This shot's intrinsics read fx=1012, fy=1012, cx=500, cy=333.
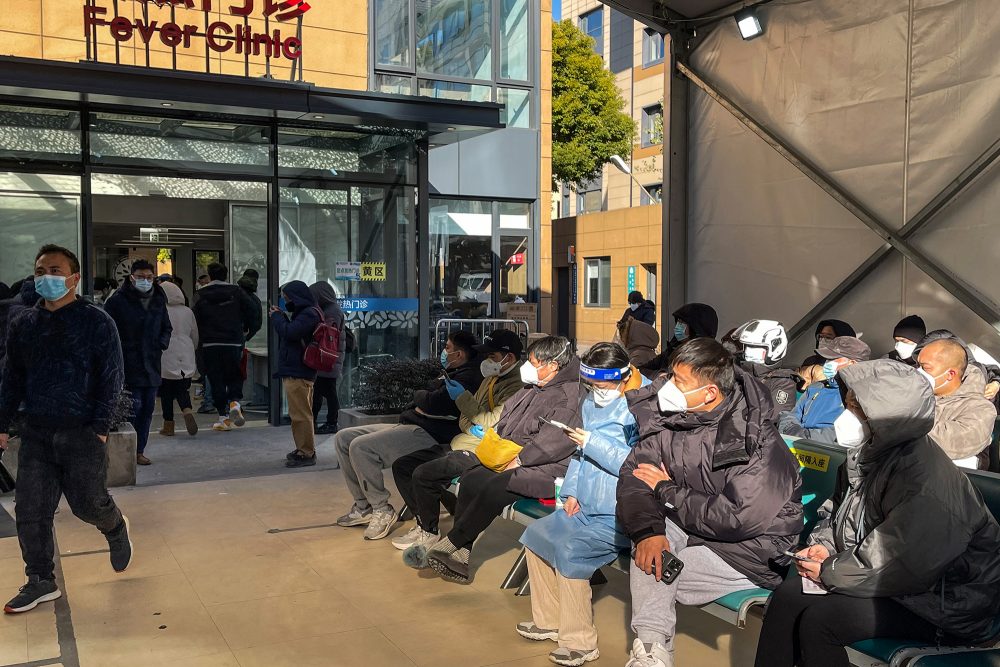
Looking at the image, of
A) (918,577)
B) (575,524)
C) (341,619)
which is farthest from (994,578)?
(341,619)

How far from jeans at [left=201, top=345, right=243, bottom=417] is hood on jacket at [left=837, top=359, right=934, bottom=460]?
9378 mm

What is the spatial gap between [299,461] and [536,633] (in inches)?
199

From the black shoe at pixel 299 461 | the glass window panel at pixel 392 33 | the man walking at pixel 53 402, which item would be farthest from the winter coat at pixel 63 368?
the glass window panel at pixel 392 33

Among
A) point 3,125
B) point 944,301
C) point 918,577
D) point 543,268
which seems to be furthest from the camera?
point 543,268

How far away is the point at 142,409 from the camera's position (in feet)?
31.8

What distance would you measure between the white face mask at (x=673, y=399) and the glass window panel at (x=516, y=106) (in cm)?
1373

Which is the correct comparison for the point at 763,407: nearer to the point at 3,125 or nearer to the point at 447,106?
the point at 447,106

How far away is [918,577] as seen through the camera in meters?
3.37

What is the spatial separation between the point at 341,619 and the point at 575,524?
1.47 meters

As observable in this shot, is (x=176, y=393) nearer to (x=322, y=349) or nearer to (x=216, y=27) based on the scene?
(x=322, y=349)

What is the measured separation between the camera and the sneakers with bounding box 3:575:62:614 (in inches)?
213

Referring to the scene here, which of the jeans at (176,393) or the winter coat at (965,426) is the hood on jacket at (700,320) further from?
the jeans at (176,393)

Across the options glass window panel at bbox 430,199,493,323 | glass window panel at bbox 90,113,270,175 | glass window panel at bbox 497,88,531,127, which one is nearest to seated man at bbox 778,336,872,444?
glass window panel at bbox 90,113,270,175

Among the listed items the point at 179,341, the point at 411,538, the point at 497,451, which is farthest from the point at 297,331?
the point at 497,451
